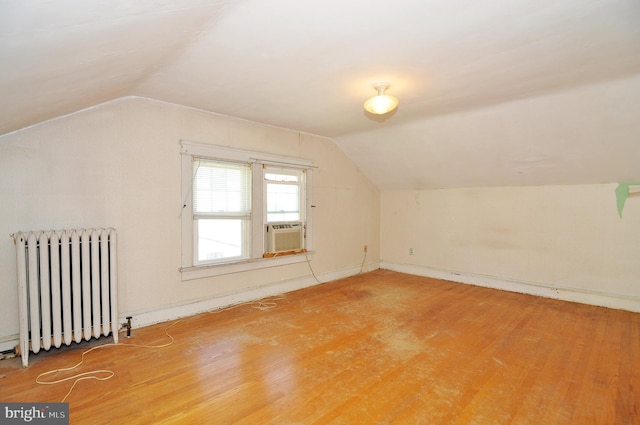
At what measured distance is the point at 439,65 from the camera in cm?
246

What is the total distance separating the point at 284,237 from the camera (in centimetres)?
446

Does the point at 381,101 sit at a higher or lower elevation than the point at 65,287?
higher

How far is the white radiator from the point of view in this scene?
2391 mm

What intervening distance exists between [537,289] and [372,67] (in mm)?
4113

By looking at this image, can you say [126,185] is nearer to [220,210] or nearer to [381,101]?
[220,210]

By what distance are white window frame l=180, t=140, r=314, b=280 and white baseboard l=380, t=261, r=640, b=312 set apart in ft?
7.80

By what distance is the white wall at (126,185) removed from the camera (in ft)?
8.40

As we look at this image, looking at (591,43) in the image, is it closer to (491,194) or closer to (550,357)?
(550,357)

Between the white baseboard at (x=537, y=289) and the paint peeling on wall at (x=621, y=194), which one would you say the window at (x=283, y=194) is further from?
the paint peeling on wall at (x=621, y=194)

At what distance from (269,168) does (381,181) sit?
8.42ft

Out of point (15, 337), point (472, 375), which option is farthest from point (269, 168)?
point (472, 375)

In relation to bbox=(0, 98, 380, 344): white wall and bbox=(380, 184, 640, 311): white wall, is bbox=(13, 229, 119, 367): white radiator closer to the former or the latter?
bbox=(0, 98, 380, 344): white wall

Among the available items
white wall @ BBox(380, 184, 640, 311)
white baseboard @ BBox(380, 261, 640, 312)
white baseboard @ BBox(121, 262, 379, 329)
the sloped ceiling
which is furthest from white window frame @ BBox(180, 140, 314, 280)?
white baseboard @ BBox(380, 261, 640, 312)

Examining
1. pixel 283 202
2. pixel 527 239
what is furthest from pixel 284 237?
pixel 527 239
